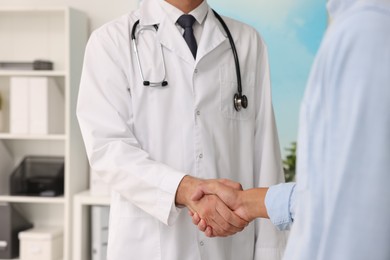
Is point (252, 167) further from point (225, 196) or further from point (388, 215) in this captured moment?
point (388, 215)

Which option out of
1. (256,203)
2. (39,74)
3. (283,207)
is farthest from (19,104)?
(283,207)

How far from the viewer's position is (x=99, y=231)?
3344 millimetres

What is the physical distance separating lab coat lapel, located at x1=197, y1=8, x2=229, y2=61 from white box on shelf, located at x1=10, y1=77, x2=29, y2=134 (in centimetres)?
167

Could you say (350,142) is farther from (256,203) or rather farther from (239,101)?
(239,101)

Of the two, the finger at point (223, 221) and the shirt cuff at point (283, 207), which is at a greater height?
the shirt cuff at point (283, 207)

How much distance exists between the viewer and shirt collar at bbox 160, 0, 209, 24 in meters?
1.97

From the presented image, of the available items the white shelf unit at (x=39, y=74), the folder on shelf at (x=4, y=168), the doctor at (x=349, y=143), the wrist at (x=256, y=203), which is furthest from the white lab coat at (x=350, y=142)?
the folder on shelf at (x=4, y=168)

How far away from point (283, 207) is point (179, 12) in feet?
2.71

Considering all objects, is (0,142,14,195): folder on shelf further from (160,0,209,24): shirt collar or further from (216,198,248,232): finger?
(216,198,248,232): finger

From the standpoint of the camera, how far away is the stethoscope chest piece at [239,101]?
193 centimetres

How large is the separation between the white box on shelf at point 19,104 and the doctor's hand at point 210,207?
74.7 inches

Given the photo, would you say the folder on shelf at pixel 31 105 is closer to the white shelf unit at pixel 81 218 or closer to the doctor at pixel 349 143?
the white shelf unit at pixel 81 218

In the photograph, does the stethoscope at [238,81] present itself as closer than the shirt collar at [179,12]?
Yes

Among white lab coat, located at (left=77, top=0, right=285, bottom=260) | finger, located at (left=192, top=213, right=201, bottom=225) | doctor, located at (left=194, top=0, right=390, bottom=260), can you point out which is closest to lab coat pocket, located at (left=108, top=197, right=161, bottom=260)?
white lab coat, located at (left=77, top=0, right=285, bottom=260)
